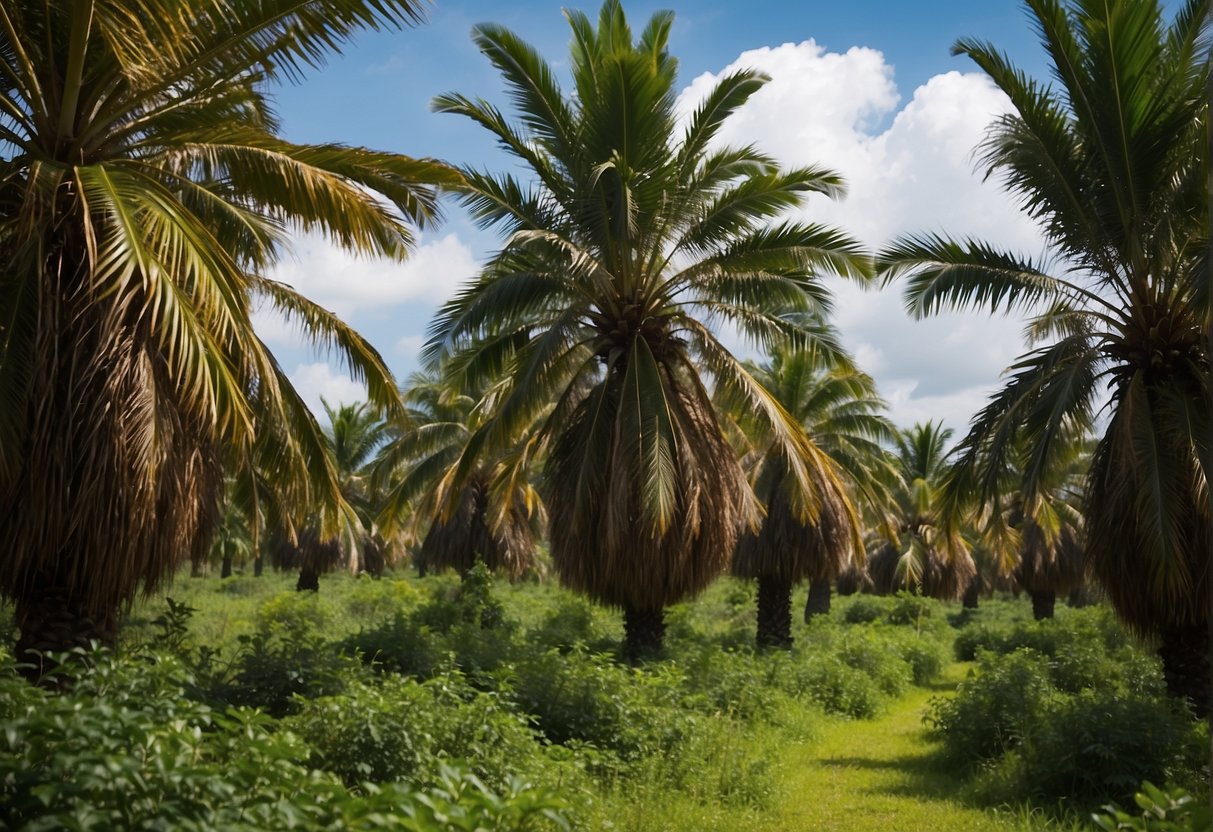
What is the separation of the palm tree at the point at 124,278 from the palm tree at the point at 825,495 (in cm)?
1247

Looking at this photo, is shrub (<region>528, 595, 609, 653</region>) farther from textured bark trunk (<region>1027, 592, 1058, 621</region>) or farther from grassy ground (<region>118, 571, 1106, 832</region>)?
textured bark trunk (<region>1027, 592, 1058, 621</region>)

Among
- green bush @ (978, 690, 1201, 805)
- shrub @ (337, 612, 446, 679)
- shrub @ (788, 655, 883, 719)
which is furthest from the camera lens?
shrub @ (788, 655, 883, 719)

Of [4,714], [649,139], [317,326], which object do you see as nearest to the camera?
[4,714]

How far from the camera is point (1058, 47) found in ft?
37.0

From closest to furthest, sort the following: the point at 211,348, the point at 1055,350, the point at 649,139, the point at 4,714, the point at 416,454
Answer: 1. the point at 4,714
2. the point at 211,348
3. the point at 1055,350
4. the point at 649,139
5. the point at 416,454

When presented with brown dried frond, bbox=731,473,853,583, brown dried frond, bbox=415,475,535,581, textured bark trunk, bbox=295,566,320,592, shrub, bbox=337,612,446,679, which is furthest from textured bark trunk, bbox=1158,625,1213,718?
textured bark trunk, bbox=295,566,320,592

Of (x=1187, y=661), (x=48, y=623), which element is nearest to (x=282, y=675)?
(x=48, y=623)

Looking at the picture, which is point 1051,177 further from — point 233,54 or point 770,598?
point 770,598

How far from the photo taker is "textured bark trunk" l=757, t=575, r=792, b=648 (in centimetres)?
2239

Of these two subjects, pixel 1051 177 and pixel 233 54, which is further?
pixel 1051 177

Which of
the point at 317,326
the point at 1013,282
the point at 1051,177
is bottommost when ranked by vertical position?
the point at 317,326

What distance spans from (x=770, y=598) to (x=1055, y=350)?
→ 11.7 metres

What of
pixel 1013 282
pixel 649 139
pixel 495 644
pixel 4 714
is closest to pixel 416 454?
pixel 495 644

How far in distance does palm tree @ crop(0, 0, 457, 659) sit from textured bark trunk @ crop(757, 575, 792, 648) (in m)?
14.8
